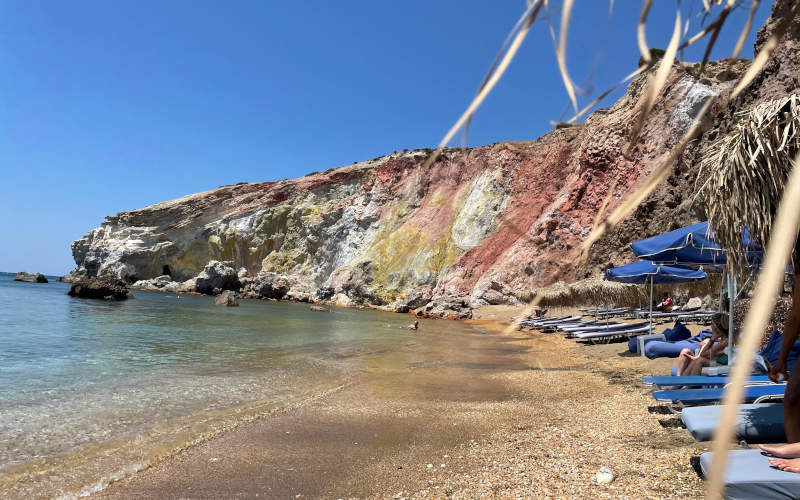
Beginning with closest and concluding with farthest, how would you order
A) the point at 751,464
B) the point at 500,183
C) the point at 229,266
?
the point at 751,464 < the point at 500,183 < the point at 229,266

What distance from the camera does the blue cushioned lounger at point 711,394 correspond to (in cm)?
414

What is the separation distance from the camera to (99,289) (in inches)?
1176

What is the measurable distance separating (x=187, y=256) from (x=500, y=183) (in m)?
35.6

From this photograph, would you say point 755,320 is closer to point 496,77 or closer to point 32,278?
point 496,77

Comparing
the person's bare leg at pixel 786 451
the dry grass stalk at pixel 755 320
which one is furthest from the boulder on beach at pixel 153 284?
the dry grass stalk at pixel 755 320

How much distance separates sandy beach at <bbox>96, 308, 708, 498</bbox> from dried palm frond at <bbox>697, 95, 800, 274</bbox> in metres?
1.68

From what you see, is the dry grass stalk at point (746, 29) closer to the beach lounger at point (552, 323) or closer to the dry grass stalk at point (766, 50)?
the dry grass stalk at point (766, 50)

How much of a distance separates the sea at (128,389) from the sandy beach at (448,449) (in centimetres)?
48

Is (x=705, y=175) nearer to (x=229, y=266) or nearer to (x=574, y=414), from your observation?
(x=574, y=414)

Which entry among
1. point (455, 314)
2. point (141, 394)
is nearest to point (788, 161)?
point (141, 394)

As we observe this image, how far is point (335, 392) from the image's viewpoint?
7121 millimetres

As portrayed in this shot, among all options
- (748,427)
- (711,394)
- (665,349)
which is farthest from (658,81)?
(665,349)

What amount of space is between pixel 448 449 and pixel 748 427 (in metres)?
2.28

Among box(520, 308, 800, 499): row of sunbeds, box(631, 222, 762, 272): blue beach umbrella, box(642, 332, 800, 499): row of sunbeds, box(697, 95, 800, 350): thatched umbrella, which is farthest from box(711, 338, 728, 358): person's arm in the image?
box(697, 95, 800, 350): thatched umbrella
